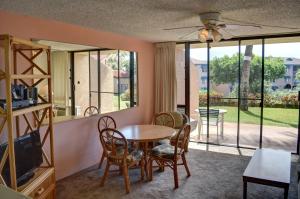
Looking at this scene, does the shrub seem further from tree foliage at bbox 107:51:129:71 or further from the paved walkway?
the paved walkway

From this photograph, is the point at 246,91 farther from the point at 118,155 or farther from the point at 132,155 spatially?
the point at 118,155

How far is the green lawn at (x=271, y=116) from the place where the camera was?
528 centimetres

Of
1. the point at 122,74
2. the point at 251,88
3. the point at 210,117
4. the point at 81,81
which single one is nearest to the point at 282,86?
the point at 251,88

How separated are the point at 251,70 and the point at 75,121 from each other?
3.51m

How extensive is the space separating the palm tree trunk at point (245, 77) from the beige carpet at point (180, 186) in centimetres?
151

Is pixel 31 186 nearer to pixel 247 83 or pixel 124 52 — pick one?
pixel 124 52

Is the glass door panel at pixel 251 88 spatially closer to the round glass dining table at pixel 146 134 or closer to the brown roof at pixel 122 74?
the round glass dining table at pixel 146 134

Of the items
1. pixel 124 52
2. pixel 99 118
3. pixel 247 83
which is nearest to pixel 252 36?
pixel 247 83

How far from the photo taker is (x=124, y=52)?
5109 millimetres

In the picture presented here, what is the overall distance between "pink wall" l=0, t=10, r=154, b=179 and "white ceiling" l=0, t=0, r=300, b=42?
16 centimetres

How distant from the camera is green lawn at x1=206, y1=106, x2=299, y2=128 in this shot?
5277 mm

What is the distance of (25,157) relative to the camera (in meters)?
2.61

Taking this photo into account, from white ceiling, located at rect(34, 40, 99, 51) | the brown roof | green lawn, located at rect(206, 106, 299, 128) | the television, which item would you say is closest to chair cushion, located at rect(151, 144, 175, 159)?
the television

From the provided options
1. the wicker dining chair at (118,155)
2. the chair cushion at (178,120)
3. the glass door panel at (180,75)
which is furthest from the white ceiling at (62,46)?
the glass door panel at (180,75)
